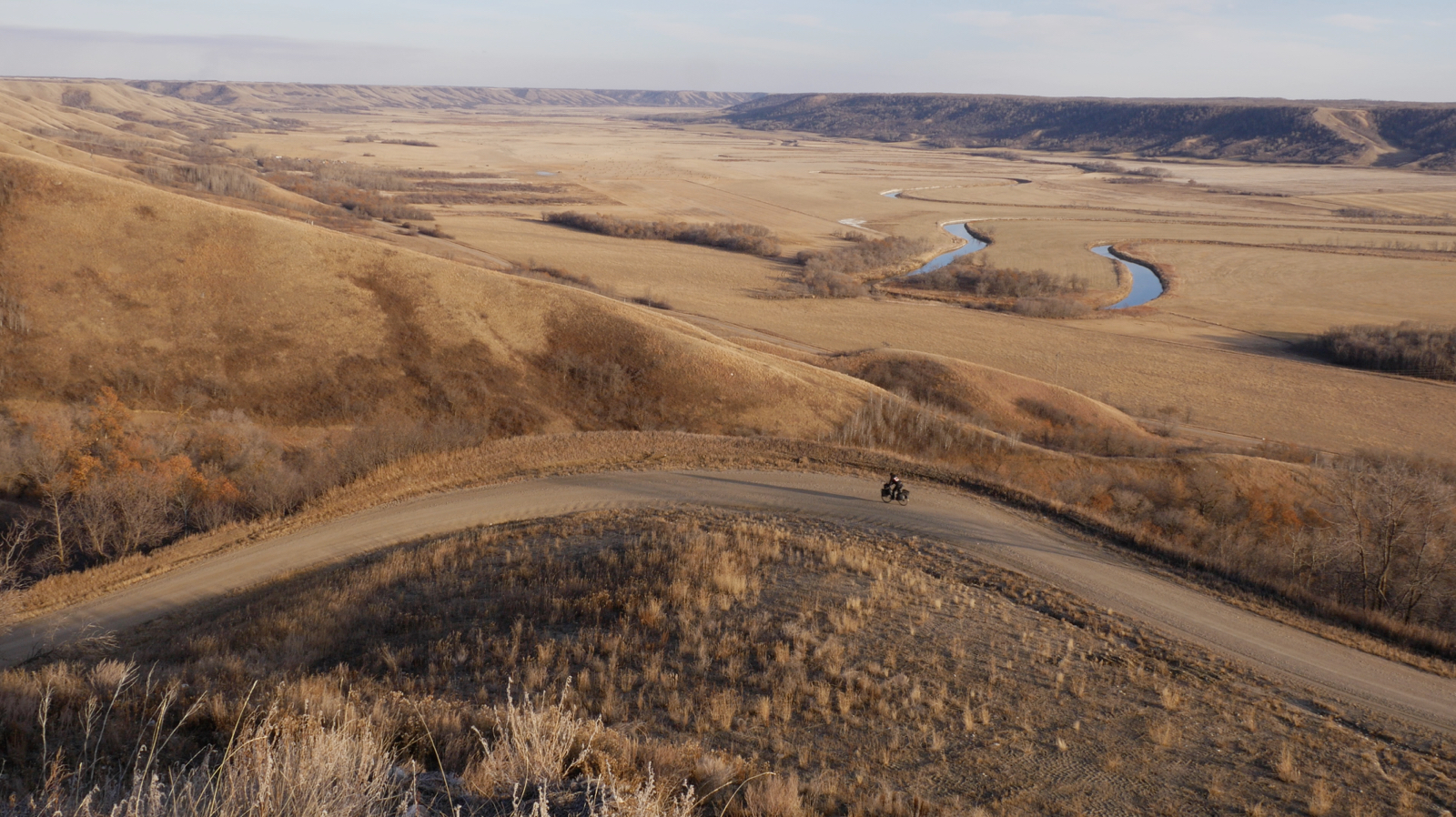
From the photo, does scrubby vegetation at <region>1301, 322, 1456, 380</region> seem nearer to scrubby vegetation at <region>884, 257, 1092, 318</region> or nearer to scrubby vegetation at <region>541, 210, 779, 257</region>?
scrubby vegetation at <region>884, 257, 1092, 318</region>

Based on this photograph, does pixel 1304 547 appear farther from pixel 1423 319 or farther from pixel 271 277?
pixel 1423 319

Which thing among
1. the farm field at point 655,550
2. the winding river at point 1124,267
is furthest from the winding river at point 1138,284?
the farm field at point 655,550

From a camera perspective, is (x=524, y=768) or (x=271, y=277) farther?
(x=271, y=277)

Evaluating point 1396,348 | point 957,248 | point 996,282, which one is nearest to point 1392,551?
point 1396,348

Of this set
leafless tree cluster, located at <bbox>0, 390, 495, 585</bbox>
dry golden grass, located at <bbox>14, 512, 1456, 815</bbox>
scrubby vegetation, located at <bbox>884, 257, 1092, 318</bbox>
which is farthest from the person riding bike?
scrubby vegetation, located at <bbox>884, 257, 1092, 318</bbox>

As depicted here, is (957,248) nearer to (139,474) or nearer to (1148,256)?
(1148,256)

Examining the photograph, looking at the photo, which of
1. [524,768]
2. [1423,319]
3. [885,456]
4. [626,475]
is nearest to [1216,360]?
[1423,319]

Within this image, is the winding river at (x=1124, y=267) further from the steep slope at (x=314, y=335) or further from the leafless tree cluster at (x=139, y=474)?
the leafless tree cluster at (x=139, y=474)
